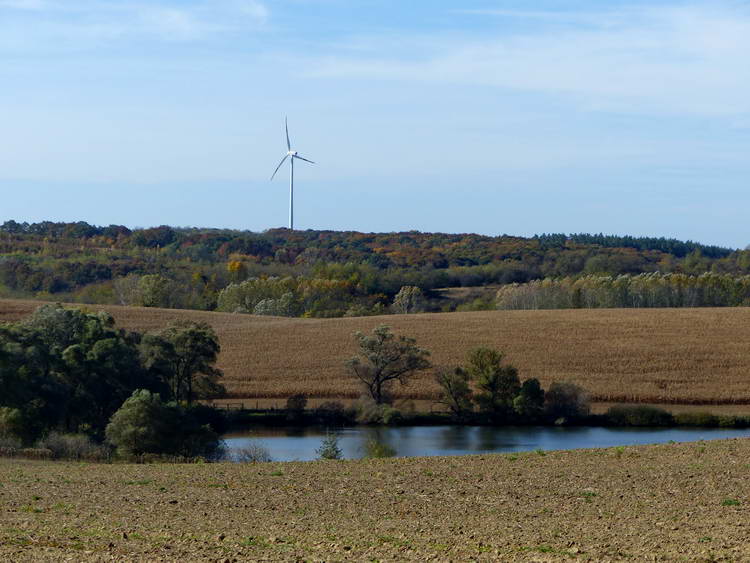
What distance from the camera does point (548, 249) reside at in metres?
162

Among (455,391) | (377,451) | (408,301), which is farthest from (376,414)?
(408,301)

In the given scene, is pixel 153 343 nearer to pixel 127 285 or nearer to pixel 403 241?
pixel 127 285

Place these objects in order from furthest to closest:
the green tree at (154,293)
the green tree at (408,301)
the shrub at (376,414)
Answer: the green tree at (408,301)
the green tree at (154,293)
the shrub at (376,414)

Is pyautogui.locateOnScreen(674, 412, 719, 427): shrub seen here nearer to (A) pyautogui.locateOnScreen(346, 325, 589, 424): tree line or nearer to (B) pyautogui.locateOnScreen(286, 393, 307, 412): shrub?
(A) pyautogui.locateOnScreen(346, 325, 589, 424): tree line

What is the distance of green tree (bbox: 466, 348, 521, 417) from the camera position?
168ft

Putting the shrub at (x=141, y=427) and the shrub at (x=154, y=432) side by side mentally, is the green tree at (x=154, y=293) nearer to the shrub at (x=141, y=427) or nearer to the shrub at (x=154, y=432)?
the shrub at (x=154, y=432)

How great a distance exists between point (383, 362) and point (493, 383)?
6.01 metres

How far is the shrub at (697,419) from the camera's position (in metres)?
47.3

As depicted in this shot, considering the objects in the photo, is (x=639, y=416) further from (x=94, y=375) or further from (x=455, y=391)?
(x=94, y=375)

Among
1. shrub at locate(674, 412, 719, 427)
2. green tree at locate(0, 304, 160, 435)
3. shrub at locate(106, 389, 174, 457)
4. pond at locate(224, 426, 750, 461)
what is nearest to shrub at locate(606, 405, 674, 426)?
shrub at locate(674, 412, 719, 427)

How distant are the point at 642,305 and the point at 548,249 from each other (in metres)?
62.8

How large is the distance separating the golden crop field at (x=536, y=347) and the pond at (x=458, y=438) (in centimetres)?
661

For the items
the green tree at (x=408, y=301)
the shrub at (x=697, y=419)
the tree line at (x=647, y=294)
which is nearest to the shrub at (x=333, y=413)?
the shrub at (x=697, y=419)

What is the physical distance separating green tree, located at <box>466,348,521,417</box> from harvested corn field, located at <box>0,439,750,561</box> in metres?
24.8
